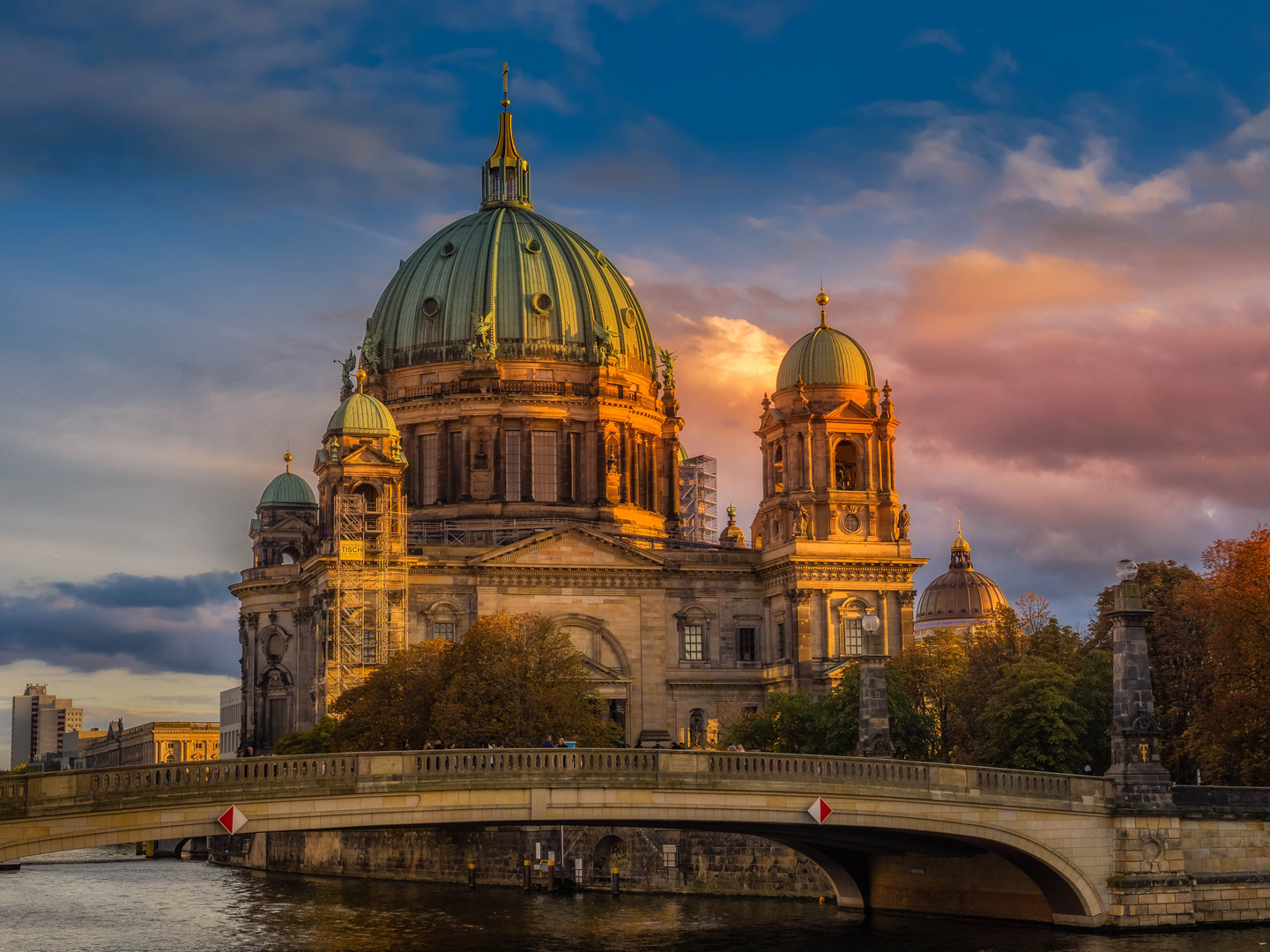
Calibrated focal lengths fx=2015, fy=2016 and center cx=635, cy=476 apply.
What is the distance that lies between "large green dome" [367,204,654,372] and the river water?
43.0m

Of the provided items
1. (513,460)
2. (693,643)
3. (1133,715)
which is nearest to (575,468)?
(513,460)

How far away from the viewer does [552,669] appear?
306 ft

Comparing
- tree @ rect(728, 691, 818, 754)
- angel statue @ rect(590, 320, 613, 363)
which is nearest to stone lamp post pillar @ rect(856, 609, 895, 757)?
tree @ rect(728, 691, 818, 754)

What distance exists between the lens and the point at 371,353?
133 m

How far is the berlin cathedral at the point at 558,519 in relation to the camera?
387ft

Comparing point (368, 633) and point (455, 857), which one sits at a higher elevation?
point (368, 633)

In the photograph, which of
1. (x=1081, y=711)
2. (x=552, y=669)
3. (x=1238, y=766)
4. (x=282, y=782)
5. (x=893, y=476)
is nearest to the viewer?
(x=282, y=782)

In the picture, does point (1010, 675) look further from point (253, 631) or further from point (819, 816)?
point (253, 631)

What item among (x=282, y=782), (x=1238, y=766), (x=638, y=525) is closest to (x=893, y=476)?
(x=638, y=525)

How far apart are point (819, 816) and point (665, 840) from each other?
2883 cm

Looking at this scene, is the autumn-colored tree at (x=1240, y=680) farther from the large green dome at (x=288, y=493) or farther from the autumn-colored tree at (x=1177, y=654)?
the large green dome at (x=288, y=493)

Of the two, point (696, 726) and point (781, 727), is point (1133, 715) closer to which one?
point (781, 727)

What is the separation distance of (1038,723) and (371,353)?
65.4 meters

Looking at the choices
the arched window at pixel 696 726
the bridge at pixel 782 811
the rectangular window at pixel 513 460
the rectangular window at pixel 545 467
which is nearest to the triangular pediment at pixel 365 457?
the rectangular window at pixel 513 460
